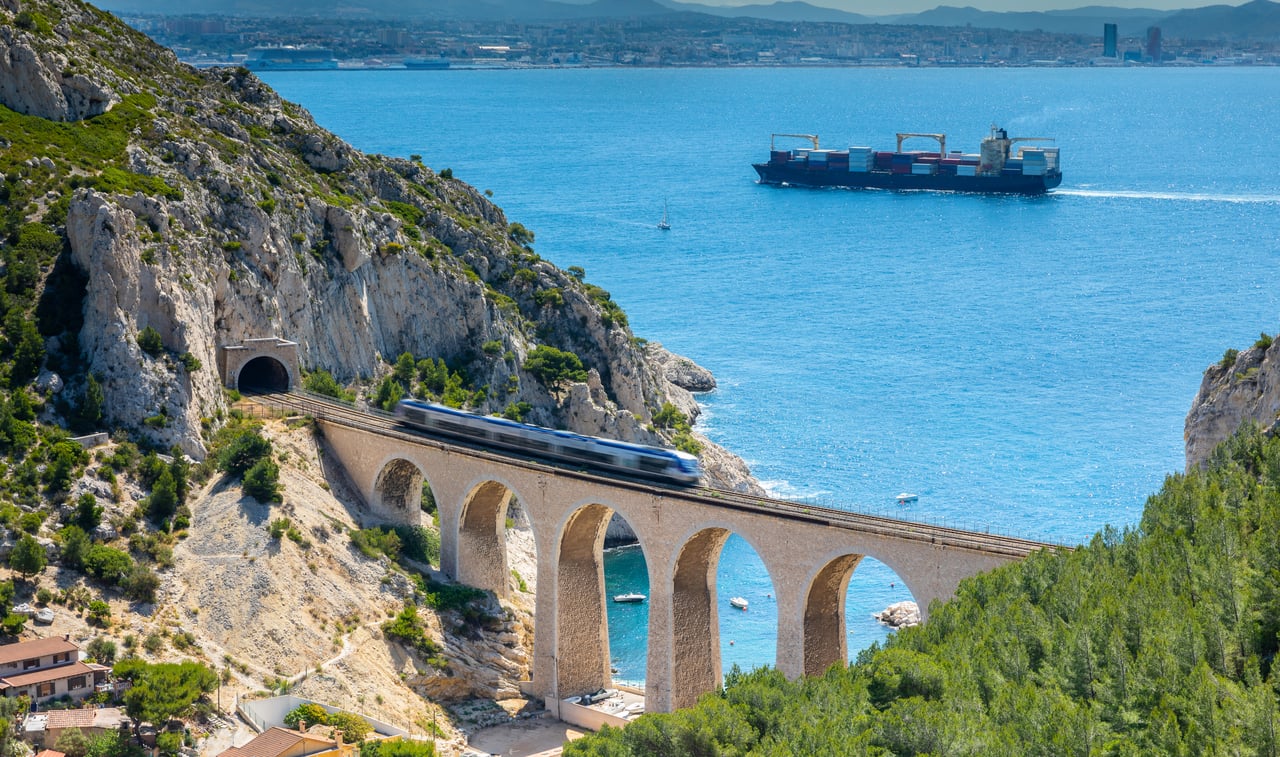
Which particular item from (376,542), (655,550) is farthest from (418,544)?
(655,550)

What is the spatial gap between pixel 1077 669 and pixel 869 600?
41.9 m

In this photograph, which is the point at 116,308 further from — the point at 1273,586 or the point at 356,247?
the point at 1273,586

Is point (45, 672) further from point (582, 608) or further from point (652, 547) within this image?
point (652, 547)

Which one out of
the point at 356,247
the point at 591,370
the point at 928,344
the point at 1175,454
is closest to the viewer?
the point at 356,247

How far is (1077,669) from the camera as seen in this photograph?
50750 mm

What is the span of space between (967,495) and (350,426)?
146ft

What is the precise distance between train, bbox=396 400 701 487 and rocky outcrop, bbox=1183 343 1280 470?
21.6 m

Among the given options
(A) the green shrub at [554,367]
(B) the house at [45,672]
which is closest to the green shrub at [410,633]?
(B) the house at [45,672]

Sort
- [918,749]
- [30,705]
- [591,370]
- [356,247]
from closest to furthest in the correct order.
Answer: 1. [918,749]
2. [30,705]
3. [356,247]
4. [591,370]

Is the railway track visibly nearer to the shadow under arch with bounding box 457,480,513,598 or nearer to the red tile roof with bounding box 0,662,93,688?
the shadow under arch with bounding box 457,480,513,598

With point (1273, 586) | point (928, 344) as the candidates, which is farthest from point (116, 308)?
point (928, 344)

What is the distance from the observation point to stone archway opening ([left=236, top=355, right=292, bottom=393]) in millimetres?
91188

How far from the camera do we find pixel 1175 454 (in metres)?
117

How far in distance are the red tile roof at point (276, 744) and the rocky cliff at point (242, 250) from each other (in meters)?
21.2
